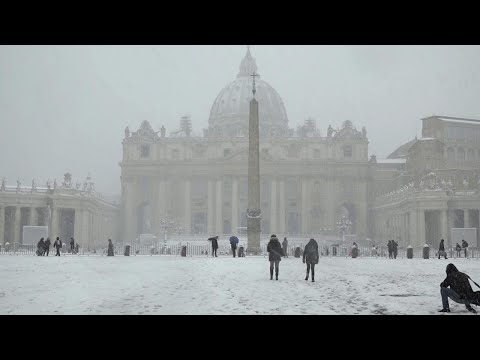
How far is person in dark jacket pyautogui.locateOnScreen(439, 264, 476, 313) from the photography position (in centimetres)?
1262

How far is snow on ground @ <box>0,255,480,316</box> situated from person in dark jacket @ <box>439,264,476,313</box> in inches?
10.2

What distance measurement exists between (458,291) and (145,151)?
77470mm

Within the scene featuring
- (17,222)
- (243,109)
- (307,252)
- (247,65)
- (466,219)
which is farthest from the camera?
(247,65)

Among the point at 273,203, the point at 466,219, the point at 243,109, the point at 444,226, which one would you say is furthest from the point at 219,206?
the point at 466,219

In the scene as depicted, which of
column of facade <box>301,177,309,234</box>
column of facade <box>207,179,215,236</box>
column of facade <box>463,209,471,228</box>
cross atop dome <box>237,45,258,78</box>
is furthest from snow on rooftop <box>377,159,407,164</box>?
cross atop dome <box>237,45,258,78</box>

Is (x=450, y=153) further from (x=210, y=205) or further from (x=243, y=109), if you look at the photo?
(x=243, y=109)

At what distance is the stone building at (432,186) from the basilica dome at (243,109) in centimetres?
2470

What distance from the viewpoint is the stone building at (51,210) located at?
63.9m

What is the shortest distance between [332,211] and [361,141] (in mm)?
11152

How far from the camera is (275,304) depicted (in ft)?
45.2

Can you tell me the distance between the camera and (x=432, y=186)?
59594 mm
